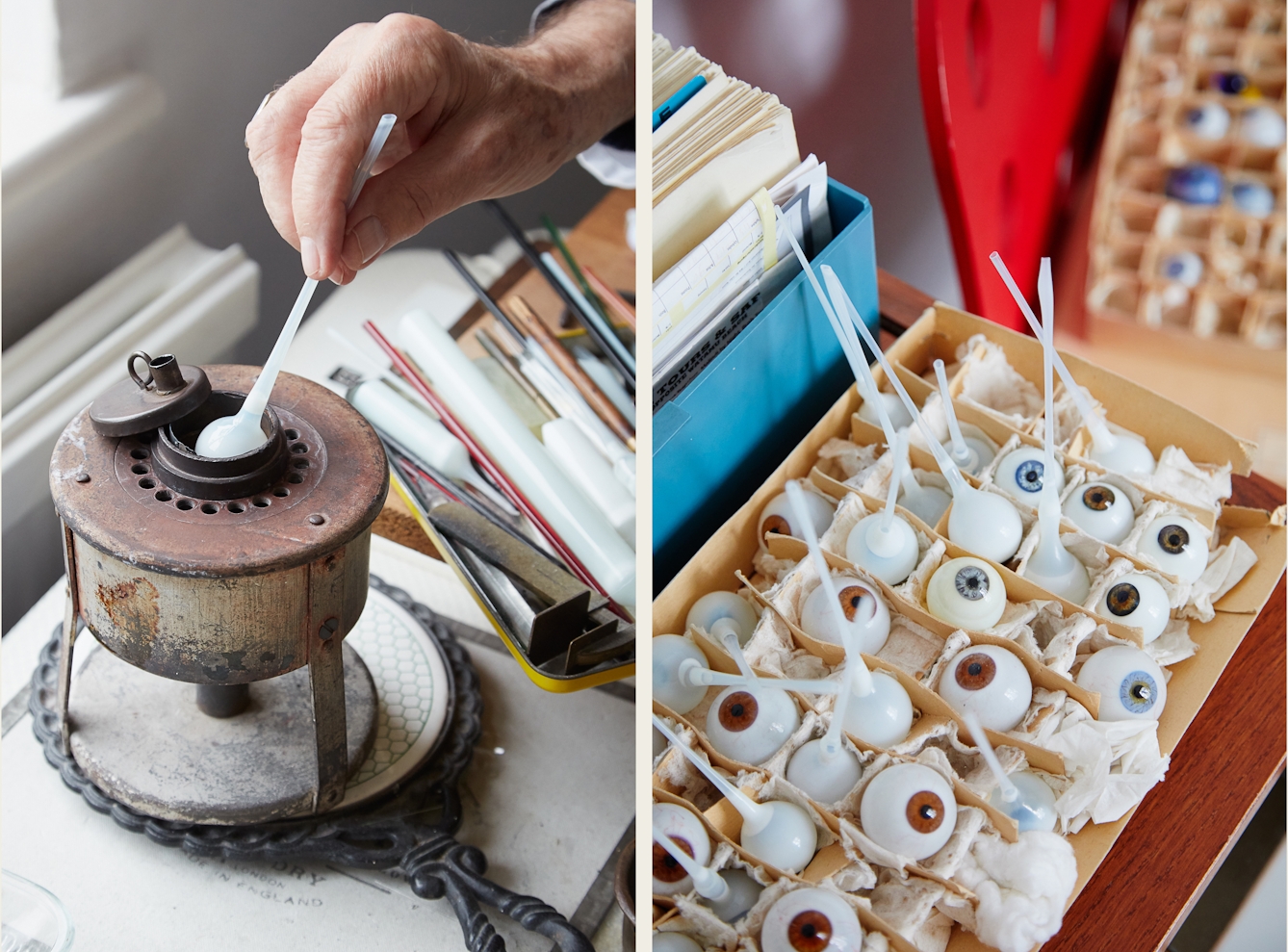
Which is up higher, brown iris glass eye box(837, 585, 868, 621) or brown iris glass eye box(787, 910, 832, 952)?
brown iris glass eye box(837, 585, 868, 621)

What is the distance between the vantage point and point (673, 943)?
549mm

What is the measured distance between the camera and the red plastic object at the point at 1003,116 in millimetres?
935

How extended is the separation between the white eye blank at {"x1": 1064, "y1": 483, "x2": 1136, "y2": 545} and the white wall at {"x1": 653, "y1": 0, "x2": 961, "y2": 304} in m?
0.27

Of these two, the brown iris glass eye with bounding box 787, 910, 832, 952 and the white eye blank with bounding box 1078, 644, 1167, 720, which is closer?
the brown iris glass eye with bounding box 787, 910, 832, 952

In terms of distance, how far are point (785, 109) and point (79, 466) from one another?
47 centimetres

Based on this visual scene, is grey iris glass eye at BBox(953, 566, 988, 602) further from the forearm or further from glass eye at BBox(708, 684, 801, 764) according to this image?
the forearm

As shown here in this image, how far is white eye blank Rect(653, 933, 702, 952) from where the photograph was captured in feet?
1.80

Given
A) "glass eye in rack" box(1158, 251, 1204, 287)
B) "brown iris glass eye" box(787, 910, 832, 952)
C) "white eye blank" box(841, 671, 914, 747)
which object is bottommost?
"brown iris glass eye" box(787, 910, 832, 952)

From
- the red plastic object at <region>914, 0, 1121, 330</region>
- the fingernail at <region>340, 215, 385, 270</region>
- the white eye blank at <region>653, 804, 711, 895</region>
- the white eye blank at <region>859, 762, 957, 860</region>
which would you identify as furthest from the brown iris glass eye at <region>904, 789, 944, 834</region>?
the red plastic object at <region>914, 0, 1121, 330</region>

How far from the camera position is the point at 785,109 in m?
0.72

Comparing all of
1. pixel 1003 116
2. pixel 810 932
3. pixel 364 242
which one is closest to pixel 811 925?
pixel 810 932

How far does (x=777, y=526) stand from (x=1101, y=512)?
0.22 m

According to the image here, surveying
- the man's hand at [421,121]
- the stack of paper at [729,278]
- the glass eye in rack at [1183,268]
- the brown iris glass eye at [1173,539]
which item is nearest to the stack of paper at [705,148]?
the stack of paper at [729,278]

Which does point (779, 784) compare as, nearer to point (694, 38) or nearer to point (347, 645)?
point (347, 645)
